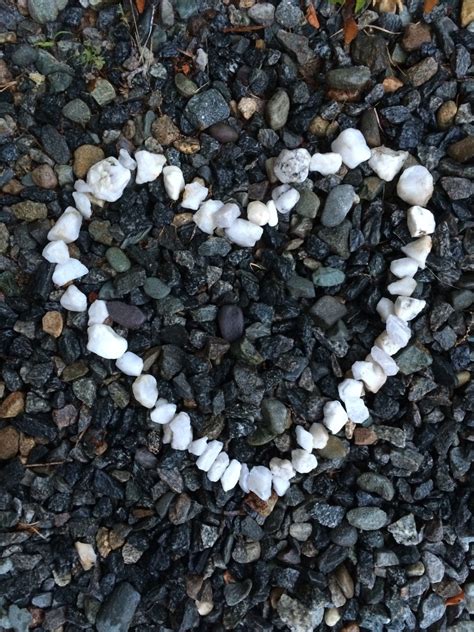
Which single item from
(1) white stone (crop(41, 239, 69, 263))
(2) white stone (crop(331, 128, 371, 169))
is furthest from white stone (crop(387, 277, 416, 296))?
(1) white stone (crop(41, 239, 69, 263))

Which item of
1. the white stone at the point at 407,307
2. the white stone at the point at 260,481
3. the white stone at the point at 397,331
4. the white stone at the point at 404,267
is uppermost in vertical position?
the white stone at the point at 404,267

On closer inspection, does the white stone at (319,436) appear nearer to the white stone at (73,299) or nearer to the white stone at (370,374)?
the white stone at (370,374)

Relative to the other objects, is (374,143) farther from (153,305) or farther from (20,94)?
(20,94)

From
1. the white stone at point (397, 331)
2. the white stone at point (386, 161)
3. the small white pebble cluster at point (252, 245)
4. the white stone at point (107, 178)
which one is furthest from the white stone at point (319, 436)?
the white stone at point (107, 178)

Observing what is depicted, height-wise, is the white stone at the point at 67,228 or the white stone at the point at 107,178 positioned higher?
the white stone at the point at 107,178

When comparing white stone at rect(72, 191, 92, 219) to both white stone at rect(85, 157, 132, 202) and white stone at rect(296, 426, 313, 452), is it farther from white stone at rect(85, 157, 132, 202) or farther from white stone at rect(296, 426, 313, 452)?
white stone at rect(296, 426, 313, 452)

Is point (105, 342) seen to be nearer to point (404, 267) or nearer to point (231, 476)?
point (231, 476)
